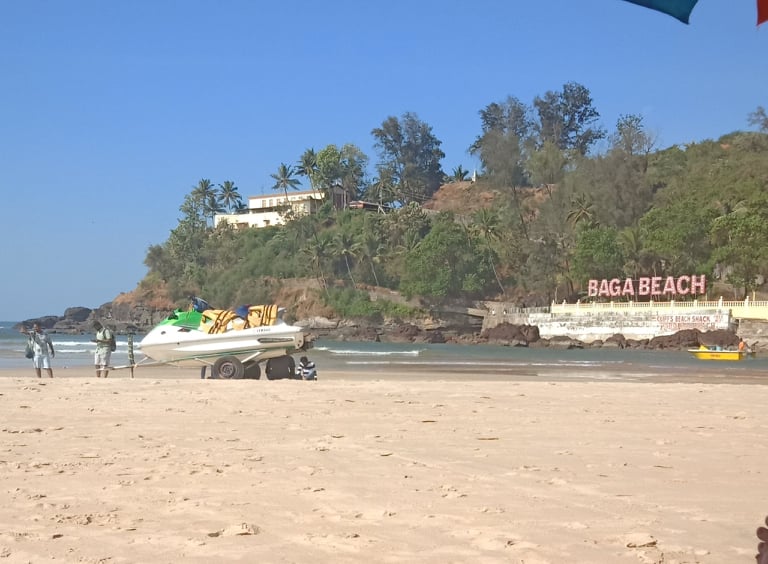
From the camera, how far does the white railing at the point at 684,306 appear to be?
57094mm

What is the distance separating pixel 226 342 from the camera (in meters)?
17.3

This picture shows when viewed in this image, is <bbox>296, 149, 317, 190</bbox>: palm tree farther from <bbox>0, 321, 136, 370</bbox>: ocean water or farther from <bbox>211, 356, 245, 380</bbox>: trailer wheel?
<bbox>211, 356, 245, 380</bbox>: trailer wheel

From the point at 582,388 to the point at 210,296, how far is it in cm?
9395

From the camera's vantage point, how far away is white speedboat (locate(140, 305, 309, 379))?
17.2m

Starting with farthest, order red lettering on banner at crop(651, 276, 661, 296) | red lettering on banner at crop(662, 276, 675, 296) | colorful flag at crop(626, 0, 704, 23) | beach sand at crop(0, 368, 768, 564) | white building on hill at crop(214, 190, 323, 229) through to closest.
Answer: white building on hill at crop(214, 190, 323, 229), red lettering on banner at crop(651, 276, 661, 296), red lettering on banner at crop(662, 276, 675, 296), beach sand at crop(0, 368, 768, 564), colorful flag at crop(626, 0, 704, 23)

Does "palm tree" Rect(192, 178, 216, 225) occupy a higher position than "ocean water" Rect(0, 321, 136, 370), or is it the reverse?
"palm tree" Rect(192, 178, 216, 225)

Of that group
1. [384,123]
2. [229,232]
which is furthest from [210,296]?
[384,123]

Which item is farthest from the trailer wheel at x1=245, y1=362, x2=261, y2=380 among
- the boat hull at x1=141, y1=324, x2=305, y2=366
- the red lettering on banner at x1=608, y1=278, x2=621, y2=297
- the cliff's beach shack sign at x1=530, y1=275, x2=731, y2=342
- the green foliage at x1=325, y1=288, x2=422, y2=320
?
the green foliage at x1=325, y1=288, x2=422, y2=320

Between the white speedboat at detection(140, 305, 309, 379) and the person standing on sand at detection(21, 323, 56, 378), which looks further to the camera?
the person standing on sand at detection(21, 323, 56, 378)

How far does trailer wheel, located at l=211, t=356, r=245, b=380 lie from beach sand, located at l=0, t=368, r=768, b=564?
18.6 feet

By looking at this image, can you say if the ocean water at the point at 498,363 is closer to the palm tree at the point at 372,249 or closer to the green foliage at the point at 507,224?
the green foliage at the point at 507,224

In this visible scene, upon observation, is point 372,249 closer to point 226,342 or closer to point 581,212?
point 581,212

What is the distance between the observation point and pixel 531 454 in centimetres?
744

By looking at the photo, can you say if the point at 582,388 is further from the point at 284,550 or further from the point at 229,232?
the point at 229,232
